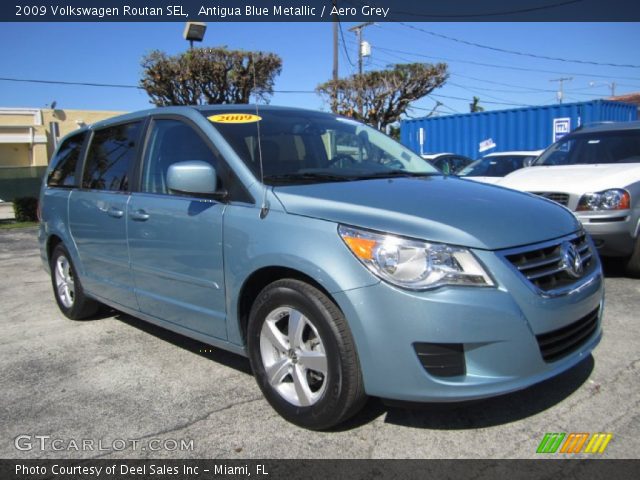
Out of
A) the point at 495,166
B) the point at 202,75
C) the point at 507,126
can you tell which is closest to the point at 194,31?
the point at 202,75

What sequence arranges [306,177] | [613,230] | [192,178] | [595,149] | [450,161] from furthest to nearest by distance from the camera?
[450,161], [595,149], [613,230], [306,177], [192,178]

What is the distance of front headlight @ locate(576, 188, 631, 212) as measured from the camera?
17.6ft

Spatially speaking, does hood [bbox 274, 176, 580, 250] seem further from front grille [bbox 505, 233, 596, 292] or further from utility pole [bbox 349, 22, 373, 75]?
utility pole [bbox 349, 22, 373, 75]

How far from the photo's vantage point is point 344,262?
7.99ft

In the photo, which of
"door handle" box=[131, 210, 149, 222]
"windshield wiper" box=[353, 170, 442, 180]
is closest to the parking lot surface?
"door handle" box=[131, 210, 149, 222]

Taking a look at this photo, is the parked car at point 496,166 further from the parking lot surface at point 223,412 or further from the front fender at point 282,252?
the front fender at point 282,252

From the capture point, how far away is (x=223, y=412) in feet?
9.87

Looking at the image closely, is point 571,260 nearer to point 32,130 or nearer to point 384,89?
point 384,89

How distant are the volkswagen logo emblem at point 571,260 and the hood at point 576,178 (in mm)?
3105

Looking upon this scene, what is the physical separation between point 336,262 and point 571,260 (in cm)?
120

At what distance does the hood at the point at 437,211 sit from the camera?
244 cm

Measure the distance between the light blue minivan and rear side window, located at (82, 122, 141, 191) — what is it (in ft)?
0.12

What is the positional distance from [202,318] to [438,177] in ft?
5.85

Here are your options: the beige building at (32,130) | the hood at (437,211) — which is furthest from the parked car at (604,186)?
the beige building at (32,130)
